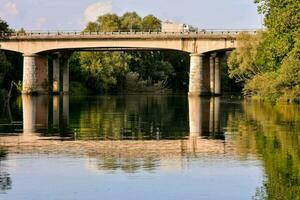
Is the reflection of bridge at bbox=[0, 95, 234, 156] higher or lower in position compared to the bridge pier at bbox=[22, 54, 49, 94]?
lower

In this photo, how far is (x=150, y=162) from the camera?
23734 mm

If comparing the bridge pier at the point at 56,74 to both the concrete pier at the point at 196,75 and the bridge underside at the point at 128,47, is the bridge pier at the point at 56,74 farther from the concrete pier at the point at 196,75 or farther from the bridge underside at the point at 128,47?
the concrete pier at the point at 196,75

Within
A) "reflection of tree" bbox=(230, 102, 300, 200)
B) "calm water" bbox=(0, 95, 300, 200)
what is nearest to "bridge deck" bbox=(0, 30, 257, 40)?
"reflection of tree" bbox=(230, 102, 300, 200)

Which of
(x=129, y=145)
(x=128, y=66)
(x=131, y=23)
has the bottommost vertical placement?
(x=129, y=145)

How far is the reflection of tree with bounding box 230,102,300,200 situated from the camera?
1864 centimetres

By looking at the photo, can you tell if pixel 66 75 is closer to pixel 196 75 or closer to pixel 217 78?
pixel 217 78

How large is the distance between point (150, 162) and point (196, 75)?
73.7 metres

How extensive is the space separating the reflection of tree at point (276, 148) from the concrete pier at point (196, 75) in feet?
160

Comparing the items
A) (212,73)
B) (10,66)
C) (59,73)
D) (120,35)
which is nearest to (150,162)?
(120,35)

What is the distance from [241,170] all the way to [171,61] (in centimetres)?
12331

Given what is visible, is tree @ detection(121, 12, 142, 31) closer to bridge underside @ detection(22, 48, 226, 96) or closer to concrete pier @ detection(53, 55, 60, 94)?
bridge underside @ detection(22, 48, 226, 96)

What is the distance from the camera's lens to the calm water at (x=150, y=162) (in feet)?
61.5

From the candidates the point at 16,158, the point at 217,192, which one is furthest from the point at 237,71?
the point at 217,192

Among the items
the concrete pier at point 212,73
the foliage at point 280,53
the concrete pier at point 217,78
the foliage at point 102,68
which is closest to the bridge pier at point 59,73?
the foliage at point 102,68
